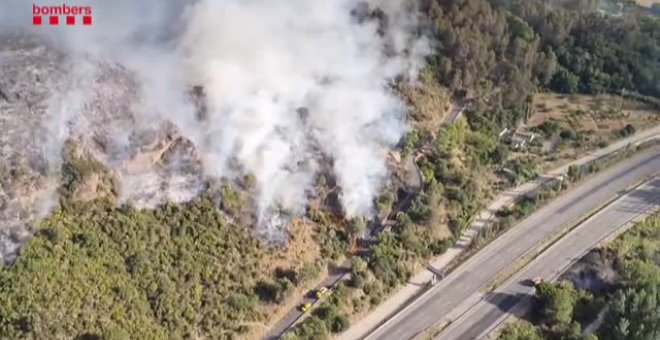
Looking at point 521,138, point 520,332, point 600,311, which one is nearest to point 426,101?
point 521,138

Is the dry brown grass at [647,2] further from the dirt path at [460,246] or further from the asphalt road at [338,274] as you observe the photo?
the asphalt road at [338,274]

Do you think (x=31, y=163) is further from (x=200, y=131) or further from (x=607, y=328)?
(x=607, y=328)

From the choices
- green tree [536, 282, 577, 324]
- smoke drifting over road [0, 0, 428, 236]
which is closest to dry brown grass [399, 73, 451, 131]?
smoke drifting over road [0, 0, 428, 236]

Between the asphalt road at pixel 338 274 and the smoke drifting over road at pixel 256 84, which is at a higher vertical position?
the smoke drifting over road at pixel 256 84

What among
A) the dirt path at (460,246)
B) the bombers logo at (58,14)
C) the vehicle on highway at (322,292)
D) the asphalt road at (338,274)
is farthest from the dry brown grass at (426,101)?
the bombers logo at (58,14)

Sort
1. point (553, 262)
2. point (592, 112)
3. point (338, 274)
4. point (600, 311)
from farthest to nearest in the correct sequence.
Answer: point (592, 112), point (553, 262), point (338, 274), point (600, 311)

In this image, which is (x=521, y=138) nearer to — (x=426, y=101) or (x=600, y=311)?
(x=426, y=101)
